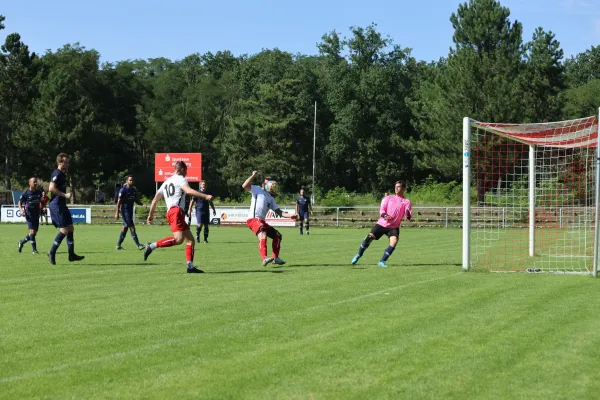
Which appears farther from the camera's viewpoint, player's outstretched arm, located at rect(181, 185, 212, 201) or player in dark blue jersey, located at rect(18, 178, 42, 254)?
player in dark blue jersey, located at rect(18, 178, 42, 254)

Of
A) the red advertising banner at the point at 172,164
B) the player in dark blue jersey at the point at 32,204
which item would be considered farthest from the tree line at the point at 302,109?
the player in dark blue jersey at the point at 32,204

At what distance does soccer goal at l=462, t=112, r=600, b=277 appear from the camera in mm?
14891

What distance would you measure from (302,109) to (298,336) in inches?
2781

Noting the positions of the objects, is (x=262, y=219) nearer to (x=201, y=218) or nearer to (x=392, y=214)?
(x=392, y=214)

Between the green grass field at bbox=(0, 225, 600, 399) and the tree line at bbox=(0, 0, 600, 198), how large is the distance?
49.5 metres

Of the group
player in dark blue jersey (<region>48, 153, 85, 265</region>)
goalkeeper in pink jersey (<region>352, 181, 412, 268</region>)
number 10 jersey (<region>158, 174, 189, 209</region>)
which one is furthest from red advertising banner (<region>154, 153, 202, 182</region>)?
number 10 jersey (<region>158, 174, 189, 209</region>)

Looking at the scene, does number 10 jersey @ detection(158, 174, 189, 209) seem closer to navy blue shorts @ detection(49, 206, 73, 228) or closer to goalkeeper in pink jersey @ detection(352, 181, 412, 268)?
navy blue shorts @ detection(49, 206, 73, 228)

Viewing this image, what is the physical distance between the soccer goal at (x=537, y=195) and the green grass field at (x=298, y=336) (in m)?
2.66

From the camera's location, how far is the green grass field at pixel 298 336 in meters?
5.42

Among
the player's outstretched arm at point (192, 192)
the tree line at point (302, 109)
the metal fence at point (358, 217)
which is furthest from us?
the tree line at point (302, 109)

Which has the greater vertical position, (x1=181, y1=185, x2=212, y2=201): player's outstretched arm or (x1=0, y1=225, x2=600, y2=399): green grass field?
(x1=181, y1=185, x2=212, y2=201): player's outstretched arm

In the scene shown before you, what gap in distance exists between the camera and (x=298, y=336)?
7.27 metres

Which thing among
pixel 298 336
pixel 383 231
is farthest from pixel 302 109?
pixel 298 336

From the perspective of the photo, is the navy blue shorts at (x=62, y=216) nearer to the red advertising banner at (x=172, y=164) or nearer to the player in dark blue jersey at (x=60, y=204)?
the player in dark blue jersey at (x=60, y=204)
